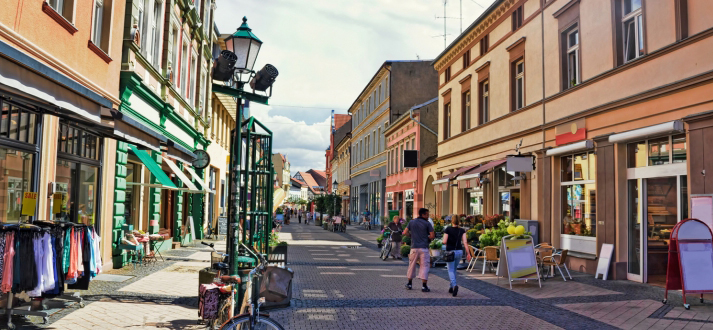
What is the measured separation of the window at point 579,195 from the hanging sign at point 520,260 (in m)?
2.84

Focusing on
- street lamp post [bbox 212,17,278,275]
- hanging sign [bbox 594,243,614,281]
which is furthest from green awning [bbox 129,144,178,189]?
hanging sign [bbox 594,243,614,281]

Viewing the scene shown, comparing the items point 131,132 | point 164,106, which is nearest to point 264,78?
point 131,132

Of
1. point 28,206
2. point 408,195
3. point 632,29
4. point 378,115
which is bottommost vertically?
point 28,206

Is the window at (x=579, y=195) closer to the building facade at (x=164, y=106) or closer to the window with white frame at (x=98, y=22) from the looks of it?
the building facade at (x=164, y=106)

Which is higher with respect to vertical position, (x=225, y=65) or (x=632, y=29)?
(x=632, y=29)

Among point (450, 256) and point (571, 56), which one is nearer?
point (450, 256)

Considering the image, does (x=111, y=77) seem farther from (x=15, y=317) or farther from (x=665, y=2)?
(x=665, y=2)

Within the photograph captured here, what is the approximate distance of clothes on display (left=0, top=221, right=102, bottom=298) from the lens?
615 centimetres

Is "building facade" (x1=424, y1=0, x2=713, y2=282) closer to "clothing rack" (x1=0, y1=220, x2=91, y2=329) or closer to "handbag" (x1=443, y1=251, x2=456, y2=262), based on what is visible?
"handbag" (x1=443, y1=251, x2=456, y2=262)

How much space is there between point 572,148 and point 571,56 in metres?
2.71

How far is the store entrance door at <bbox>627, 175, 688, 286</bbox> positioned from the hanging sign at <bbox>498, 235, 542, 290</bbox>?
223cm

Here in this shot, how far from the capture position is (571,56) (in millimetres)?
14844

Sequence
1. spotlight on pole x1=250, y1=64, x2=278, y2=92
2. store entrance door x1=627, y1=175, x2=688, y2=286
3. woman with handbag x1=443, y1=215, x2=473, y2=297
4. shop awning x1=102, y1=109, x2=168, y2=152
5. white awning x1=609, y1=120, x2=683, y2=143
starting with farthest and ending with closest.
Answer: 1. store entrance door x1=627, y1=175, x2=688, y2=286
2. woman with handbag x1=443, y1=215, x2=473, y2=297
3. white awning x1=609, y1=120, x2=683, y2=143
4. shop awning x1=102, y1=109, x2=168, y2=152
5. spotlight on pole x1=250, y1=64, x2=278, y2=92

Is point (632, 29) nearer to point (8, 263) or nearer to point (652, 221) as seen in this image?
point (652, 221)
